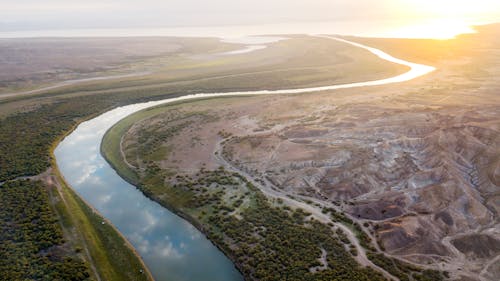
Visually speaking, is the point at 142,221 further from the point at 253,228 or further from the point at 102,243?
the point at 253,228

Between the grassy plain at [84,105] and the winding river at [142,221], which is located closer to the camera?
the winding river at [142,221]

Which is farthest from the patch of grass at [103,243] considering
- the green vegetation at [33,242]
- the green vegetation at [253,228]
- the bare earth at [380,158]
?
the bare earth at [380,158]

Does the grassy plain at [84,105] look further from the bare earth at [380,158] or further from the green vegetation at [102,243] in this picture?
→ the bare earth at [380,158]

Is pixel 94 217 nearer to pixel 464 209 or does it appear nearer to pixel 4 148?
pixel 4 148

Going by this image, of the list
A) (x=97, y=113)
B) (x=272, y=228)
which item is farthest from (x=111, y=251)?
(x=97, y=113)

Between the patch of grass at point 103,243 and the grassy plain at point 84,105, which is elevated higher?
the grassy plain at point 84,105

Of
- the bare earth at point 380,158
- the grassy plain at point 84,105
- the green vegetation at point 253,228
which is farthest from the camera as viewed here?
the grassy plain at point 84,105

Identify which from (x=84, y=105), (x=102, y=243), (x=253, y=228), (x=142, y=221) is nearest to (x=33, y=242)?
(x=102, y=243)

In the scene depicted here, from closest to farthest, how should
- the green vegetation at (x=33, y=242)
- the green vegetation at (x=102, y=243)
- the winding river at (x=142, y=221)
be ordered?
1. the green vegetation at (x=33, y=242)
2. the green vegetation at (x=102, y=243)
3. the winding river at (x=142, y=221)
